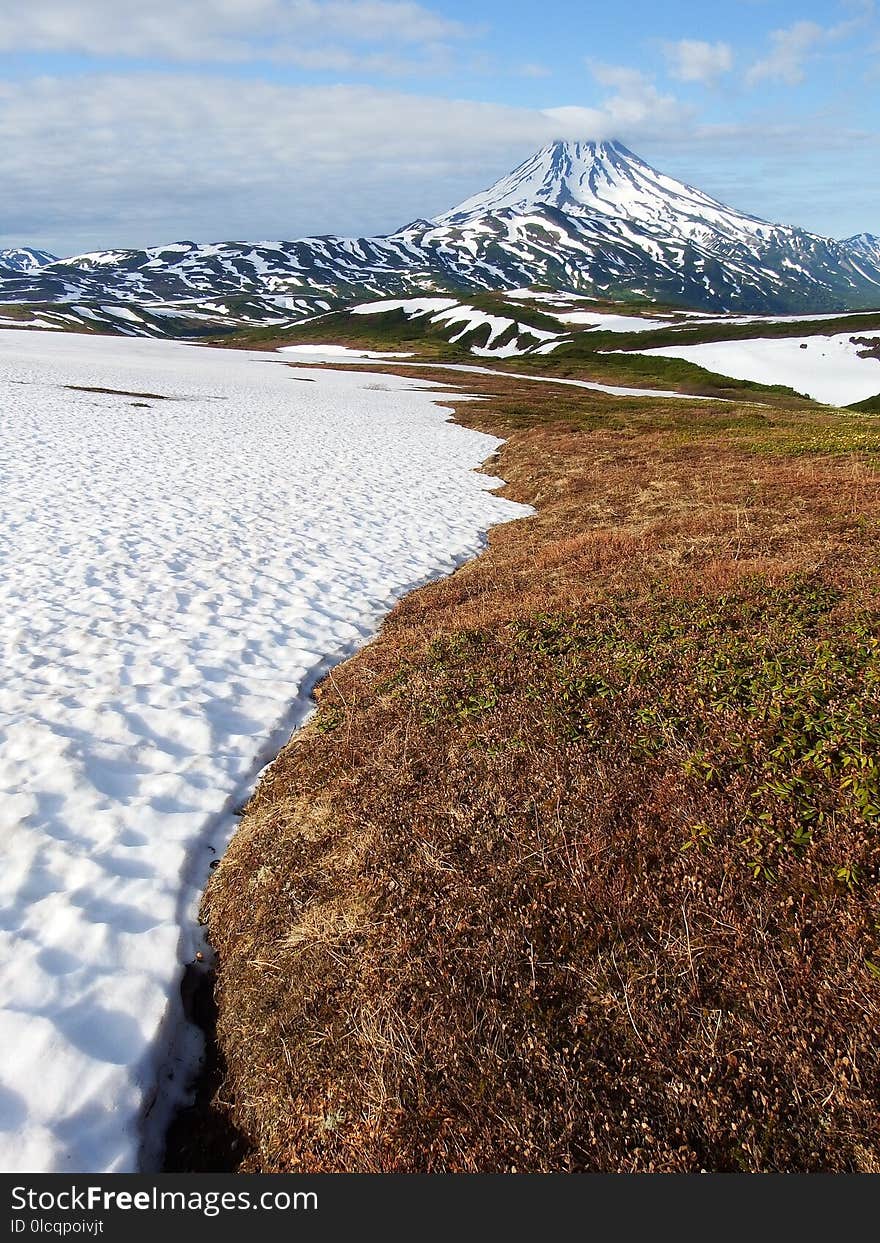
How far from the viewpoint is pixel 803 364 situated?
90.2 metres

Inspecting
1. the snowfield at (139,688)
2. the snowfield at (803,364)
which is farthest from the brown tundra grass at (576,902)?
the snowfield at (803,364)

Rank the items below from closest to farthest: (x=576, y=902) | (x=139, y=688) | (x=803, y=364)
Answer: (x=576, y=902), (x=139, y=688), (x=803, y=364)

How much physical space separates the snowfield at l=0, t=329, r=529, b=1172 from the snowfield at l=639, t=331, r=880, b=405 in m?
73.0

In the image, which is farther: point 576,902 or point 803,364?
point 803,364

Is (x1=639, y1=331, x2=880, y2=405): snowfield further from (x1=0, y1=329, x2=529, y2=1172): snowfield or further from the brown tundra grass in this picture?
the brown tundra grass

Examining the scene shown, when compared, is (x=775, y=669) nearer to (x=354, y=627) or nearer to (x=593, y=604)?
(x=593, y=604)

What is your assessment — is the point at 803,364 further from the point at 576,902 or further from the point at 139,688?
the point at 576,902

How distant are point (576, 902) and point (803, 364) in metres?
104

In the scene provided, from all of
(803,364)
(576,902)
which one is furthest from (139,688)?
(803,364)

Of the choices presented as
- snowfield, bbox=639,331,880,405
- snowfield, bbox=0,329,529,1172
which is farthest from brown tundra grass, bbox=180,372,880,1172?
snowfield, bbox=639,331,880,405

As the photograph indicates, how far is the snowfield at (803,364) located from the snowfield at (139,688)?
7296 cm

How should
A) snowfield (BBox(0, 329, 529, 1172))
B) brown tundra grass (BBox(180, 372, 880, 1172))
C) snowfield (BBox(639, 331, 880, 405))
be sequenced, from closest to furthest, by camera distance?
brown tundra grass (BBox(180, 372, 880, 1172)) < snowfield (BBox(0, 329, 529, 1172)) < snowfield (BBox(639, 331, 880, 405))

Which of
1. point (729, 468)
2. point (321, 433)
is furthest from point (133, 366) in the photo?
point (729, 468)

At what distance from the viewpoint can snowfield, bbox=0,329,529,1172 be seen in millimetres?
5277
